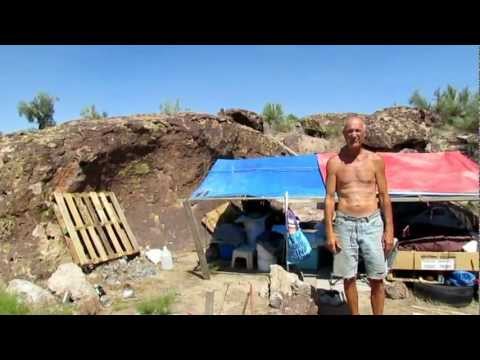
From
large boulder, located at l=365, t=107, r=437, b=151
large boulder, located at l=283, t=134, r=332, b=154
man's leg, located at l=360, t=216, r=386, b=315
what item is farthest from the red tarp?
large boulder, located at l=283, t=134, r=332, b=154

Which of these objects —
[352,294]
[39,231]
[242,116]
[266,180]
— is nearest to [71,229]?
[39,231]

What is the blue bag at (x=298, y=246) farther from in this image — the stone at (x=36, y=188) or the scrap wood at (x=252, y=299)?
the stone at (x=36, y=188)

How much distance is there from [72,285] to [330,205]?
12.3 feet

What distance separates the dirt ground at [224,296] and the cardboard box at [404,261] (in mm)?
401

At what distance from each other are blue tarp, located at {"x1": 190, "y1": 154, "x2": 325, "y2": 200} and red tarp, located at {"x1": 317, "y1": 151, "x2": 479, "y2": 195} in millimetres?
361

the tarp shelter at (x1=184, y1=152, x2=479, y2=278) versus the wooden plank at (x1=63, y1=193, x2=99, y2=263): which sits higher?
the tarp shelter at (x1=184, y1=152, x2=479, y2=278)

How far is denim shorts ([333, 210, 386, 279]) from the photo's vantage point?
3211mm

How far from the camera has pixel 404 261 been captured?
16.0 feet

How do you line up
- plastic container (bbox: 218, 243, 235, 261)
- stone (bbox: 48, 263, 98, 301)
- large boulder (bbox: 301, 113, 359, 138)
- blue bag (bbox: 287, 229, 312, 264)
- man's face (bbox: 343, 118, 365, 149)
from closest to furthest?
man's face (bbox: 343, 118, 365, 149)
stone (bbox: 48, 263, 98, 301)
blue bag (bbox: 287, 229, 312, 264)
plastic container (bbox: 218, 243, 235, 261)
large boulder (bbox: 301, 113, 359, 138)

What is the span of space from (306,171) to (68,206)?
4359mm

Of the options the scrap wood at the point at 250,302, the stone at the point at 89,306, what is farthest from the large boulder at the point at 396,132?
the stone at the point at 89,306

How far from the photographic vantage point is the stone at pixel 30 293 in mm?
4406

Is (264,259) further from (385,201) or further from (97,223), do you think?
(97,223)

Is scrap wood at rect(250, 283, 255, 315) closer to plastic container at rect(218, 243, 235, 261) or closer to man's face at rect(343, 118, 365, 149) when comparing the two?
plastic container at rect(218, 243, 235, 261)
